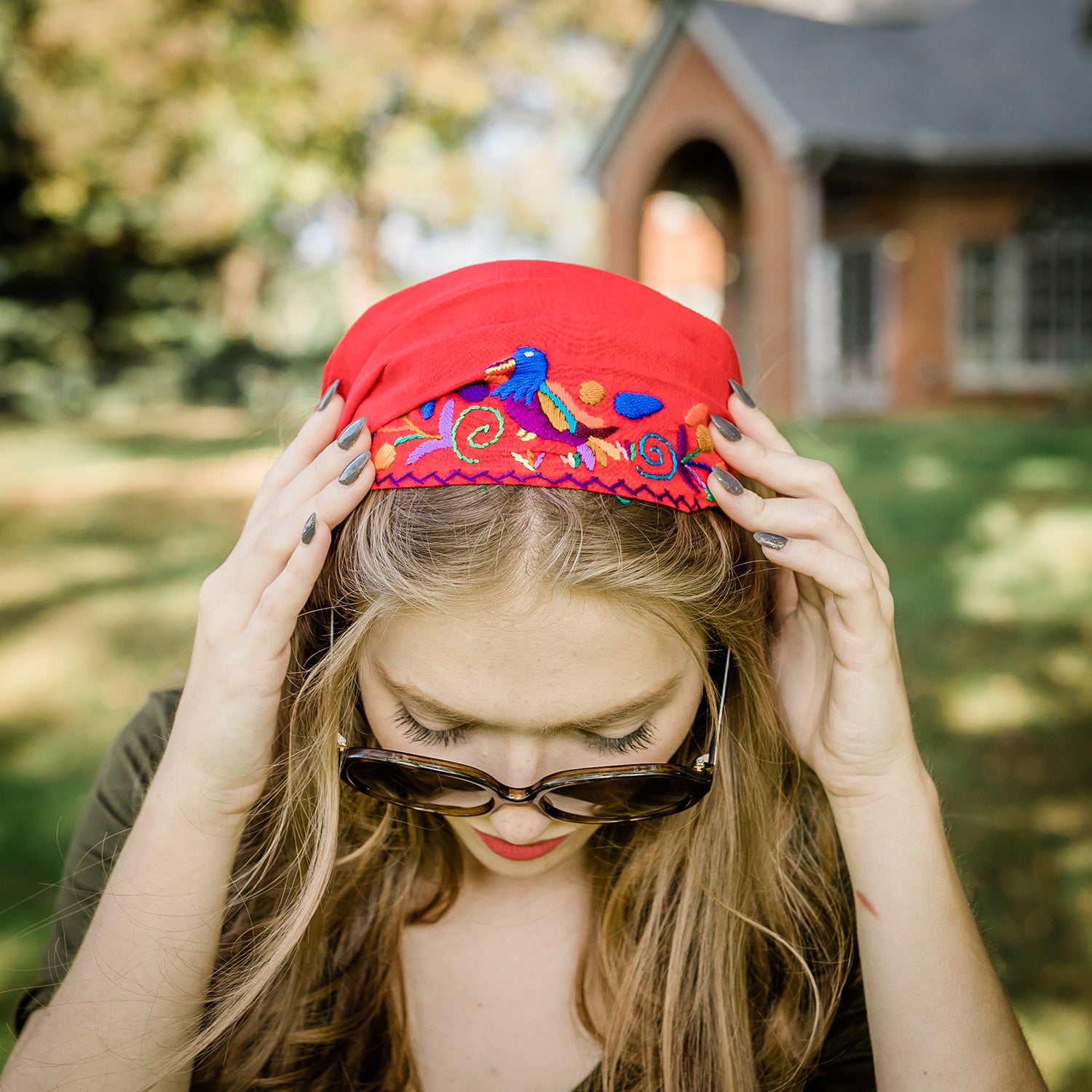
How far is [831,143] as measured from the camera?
12367 mm

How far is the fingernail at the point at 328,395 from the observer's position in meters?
1.71

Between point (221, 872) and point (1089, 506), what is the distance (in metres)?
6.69

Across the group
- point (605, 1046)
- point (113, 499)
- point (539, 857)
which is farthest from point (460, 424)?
point (113, 499)

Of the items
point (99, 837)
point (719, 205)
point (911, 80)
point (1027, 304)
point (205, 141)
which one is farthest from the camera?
point (205, 141)

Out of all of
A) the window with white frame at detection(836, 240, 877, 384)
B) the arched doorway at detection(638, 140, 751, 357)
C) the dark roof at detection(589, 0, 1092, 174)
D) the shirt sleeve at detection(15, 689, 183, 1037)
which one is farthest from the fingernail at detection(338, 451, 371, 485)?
the window with white frame at detection(836, 240, 877, 384)

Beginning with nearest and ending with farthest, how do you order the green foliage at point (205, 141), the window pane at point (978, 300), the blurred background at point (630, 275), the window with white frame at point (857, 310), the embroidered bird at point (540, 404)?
the embroidered bird at point (540, 404) → the blurred background at point (630, 275) → the window pane at point (978, 300) → the window with white frame at point (857, 310) → the green foliage at point (205, 141)

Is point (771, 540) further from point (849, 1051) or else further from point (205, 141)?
point (205, 141)

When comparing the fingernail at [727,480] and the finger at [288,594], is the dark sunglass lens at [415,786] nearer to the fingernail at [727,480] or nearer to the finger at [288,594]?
the finger at [288,594]

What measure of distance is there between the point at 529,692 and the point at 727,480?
45cm

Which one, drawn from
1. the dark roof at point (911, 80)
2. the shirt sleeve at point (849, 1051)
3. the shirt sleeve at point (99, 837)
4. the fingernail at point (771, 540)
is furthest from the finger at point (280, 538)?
the dark roof at point (911, 80)

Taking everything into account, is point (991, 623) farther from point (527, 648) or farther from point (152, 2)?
point (152, 2)

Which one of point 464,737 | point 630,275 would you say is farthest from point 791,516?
point 630,275

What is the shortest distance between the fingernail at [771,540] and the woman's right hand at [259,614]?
2.04ft

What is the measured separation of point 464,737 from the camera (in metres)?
1.64
